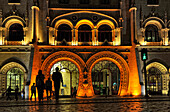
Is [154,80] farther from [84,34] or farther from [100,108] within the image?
[100,108]

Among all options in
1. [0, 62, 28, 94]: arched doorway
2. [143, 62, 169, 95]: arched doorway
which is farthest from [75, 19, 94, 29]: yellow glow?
[143, 62, 169, 95]: arched doorway

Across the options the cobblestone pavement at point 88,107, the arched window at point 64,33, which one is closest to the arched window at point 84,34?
the arched window at point 64,33

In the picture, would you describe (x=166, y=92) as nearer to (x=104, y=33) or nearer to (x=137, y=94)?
(x=137, y=94)

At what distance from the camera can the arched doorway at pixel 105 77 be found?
26172 mm

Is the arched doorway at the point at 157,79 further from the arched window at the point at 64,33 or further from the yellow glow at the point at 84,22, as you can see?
the arched window at the point at 64,33

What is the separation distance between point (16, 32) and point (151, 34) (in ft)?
49.3

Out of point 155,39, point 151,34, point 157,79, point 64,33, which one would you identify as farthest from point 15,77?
point 155,39

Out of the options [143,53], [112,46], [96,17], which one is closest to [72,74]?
[112,46]

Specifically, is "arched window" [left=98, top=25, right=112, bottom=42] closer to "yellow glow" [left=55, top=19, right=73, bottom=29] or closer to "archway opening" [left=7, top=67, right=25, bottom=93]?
"yellow glow" [left=55, top=19, right=73, bottom=29]

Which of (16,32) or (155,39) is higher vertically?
(16,32)

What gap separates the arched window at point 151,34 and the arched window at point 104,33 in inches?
163

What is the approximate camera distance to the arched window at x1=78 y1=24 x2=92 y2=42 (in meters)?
26.9

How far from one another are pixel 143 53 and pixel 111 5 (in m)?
9.35

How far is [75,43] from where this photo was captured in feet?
87.0
